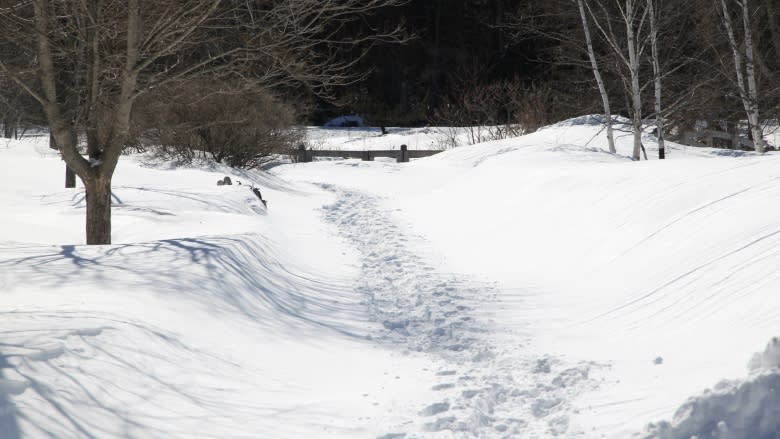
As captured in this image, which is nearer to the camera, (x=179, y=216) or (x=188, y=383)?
(x=188, y=383)

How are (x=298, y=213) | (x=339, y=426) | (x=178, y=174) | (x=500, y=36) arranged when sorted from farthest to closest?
(x=500, y=36) → (x=178, y=174) → (x=298, y=213) → (x=339, y=426)

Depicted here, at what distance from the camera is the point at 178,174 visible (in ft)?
49.8

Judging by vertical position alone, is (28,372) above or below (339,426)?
above

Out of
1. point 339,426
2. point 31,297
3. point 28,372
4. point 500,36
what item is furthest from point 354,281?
point 500,36

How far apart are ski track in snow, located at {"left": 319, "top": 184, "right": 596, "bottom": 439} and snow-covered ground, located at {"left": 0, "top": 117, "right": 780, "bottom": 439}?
2 centimetres

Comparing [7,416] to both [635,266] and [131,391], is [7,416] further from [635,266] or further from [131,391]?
[635,266]

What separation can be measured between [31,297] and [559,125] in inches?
756

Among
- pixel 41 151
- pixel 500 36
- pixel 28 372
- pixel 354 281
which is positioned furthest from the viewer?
pixel 500 36

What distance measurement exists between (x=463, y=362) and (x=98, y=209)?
5.02 m

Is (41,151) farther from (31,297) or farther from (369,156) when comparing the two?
(31,297)

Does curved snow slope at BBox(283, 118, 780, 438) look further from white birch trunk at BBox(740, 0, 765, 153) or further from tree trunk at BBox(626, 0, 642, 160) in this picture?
white birch trunk at BBox(740, 0, 765, 153)

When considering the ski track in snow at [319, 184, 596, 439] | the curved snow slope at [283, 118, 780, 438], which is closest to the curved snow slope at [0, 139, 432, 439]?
the ski track in snow at [319, 184, 596, 439]

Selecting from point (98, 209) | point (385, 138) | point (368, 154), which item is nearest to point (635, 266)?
point (98, 209)

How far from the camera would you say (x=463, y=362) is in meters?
5.02
